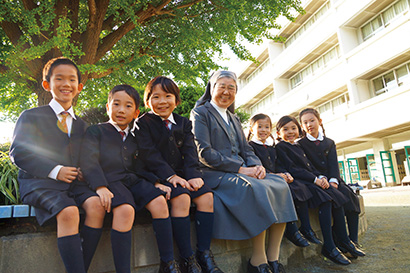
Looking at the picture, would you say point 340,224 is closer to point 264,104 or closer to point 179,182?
point 179,182

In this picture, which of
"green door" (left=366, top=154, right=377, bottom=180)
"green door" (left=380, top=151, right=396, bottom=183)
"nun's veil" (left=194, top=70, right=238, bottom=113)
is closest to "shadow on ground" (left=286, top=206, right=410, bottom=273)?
"nun's veil" (left=194, top=70, right=238, bottom=113)

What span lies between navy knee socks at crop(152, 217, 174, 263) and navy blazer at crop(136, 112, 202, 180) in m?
0.49

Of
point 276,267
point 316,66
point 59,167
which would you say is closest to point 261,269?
point 276,267

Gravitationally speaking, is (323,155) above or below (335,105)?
below

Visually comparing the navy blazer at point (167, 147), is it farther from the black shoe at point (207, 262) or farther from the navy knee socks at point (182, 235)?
the black shoe at point (207, 262)

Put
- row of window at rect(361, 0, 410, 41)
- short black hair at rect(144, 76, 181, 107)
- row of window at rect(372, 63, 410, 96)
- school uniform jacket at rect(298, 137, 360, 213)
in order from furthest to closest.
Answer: row of window at rect(372, 63, 410, 96) < row of window at rect(361, 0, 410, 41) < school uniform jacket at rect(298, 137, 360, 213) < short black hair at rect(144, 76, 181, 107)

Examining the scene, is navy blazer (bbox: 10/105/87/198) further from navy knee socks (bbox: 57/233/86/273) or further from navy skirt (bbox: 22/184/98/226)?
navy knee socks (bbox: 57/233/86/273)

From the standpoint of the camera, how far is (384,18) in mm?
16359

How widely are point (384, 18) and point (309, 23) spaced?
254 inches

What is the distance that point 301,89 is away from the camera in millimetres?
22391

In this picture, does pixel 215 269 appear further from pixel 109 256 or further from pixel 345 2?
pixel 345 2

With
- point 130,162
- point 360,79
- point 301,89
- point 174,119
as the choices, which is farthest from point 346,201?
point 301,89

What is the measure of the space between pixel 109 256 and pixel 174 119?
1322mm

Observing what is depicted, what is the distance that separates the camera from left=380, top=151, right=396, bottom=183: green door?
18.1 meters
